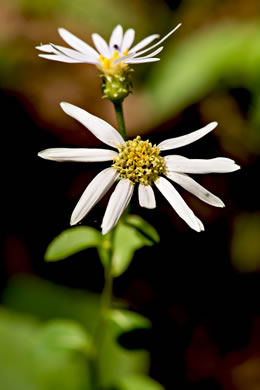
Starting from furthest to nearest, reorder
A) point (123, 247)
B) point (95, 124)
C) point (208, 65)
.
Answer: point (208, 65) < point (123, 247) < point (95, 124)

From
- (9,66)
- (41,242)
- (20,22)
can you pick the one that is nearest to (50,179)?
(41,242)

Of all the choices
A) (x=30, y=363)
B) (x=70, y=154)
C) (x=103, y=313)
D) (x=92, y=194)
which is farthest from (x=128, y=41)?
(x=30, y=363)

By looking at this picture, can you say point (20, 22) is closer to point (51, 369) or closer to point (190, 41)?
point (190, 41)

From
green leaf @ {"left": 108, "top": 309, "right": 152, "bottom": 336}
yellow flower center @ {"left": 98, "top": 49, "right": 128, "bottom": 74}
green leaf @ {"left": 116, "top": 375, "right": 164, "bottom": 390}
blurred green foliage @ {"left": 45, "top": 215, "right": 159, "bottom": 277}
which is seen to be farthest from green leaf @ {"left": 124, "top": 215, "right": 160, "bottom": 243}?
green leaf @ {"left": 116, "top": 375, "right": 164, "bottom": 390}

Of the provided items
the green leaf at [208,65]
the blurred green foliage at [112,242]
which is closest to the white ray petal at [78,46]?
the blurred green foliage at [112,242]

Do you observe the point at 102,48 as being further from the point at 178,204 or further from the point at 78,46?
the point at 178,204

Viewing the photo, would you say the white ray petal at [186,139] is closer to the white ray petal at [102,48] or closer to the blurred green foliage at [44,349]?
the white ray petal at [102,48]

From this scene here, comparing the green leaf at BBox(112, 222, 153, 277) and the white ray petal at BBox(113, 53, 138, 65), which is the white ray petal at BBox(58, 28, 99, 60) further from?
the green leaf at BBox(112, 222, 153, 277)
